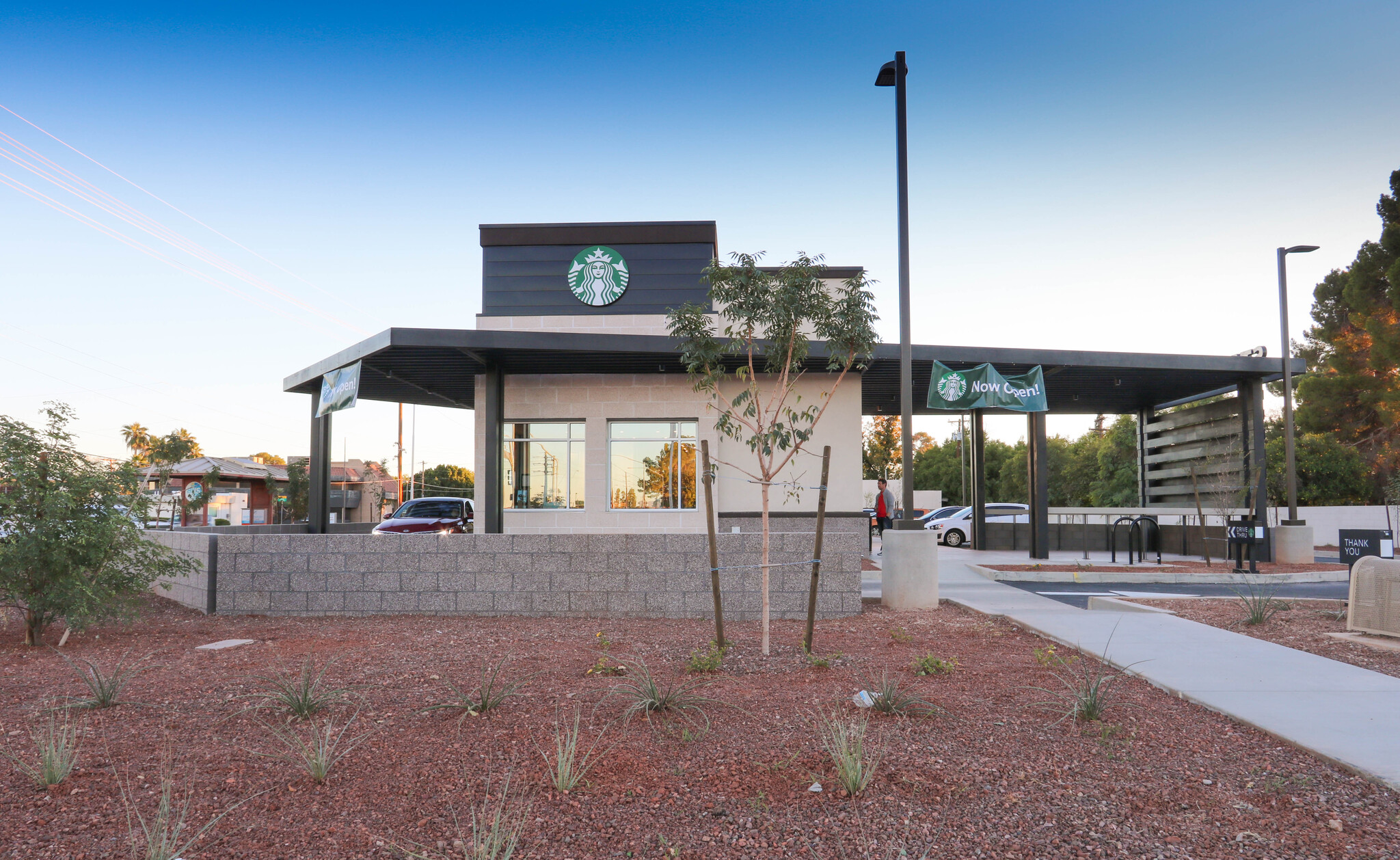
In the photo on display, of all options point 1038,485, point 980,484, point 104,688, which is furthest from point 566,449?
point 104,688

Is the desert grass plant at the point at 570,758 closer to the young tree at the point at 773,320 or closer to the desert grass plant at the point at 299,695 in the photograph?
the desert grass plant at the point at 299,695

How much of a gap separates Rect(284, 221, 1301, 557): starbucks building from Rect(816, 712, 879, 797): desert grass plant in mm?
10513

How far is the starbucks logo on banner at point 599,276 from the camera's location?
1794cm

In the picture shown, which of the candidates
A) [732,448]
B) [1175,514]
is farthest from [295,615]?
[1175,514]

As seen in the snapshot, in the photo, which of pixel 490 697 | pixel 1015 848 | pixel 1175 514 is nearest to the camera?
pixel 1015 848

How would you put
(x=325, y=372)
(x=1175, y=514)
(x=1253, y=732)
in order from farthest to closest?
(x=1175, y=514), (x=325, y=372), (x=1253, y=732)

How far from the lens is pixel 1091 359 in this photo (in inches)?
659

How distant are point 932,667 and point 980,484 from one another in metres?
15.5

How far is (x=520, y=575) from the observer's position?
9906 millimetres

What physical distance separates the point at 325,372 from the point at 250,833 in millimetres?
14537

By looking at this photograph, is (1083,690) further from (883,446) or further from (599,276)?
(883,446)

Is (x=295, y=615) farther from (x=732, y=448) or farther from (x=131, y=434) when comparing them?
(x=131, y=434)

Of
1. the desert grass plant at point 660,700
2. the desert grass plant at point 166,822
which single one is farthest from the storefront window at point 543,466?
the desert grass plant at point 166,822

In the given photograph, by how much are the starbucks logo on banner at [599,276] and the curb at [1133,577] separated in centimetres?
941
